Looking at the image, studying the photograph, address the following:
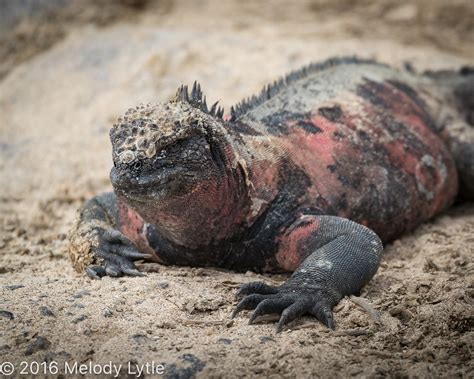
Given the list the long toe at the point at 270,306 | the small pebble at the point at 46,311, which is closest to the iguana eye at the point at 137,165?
the small pebble at the point at 46,311

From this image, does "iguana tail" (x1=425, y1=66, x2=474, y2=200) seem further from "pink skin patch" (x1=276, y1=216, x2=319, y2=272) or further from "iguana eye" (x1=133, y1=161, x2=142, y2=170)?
"iguana eye" (x1=133, y1=161, x2=142, y2=170)

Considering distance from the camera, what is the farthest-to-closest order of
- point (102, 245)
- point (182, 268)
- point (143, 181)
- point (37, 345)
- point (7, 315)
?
1. point (102, 245)
2. point (182, 268)
3. point (143, 181)
4. point (7, 315)
5. point (37, 345)

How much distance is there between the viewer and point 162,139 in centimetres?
361

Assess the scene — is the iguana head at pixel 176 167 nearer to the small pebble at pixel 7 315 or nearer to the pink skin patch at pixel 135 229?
the pink skin patch at pixel 135 229

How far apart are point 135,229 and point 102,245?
0.23 m

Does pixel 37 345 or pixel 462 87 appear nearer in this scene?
pixel 37 345

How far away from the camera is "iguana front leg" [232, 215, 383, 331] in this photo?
3.43 meters

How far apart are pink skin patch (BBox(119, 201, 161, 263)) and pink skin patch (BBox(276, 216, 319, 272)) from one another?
0.80 metres

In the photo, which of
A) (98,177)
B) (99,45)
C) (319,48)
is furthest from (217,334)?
(99,45)

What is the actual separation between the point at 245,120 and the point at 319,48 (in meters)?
3.50

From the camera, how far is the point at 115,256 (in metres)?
4.21

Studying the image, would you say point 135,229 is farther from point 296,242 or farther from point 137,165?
Answer: point 296,242

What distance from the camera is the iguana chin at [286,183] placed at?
361 cm

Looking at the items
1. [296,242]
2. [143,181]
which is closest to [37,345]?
[143,181]
